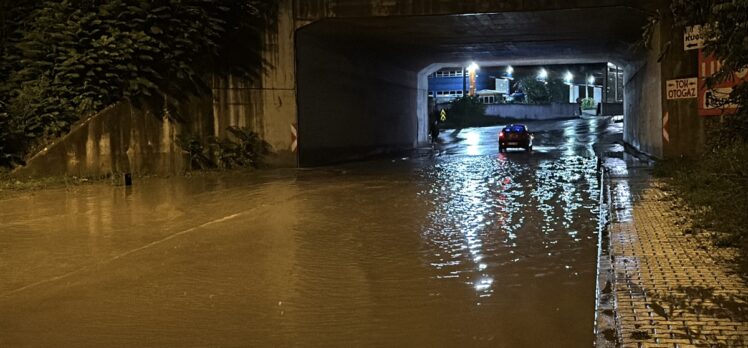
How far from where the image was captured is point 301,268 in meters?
8.37

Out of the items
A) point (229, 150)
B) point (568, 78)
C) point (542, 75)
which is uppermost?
point (542, 75)

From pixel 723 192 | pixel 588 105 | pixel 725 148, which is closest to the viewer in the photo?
pixel 723 192

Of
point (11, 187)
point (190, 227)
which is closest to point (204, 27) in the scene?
point (11, 187)

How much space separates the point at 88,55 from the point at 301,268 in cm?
1395

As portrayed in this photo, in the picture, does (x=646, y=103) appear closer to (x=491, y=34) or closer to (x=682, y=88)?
(x=682, y=88)

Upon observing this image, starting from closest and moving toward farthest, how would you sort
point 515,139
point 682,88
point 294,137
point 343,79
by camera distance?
point 682,88 < point 294,137 < point 343,79 < point 515,139

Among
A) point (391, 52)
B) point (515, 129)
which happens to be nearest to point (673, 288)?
point (391, 52)

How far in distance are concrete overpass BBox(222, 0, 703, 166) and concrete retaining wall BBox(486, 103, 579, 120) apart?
35905 mm

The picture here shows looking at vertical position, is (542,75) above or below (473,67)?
above

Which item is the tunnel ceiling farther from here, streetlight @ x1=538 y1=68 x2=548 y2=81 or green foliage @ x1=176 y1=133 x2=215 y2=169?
streetlight @ x1=538 y1=68 x2=548 y2=81

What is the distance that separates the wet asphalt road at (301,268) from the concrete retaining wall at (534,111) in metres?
52.1

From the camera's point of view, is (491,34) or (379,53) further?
(379,53)

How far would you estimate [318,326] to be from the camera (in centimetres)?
610

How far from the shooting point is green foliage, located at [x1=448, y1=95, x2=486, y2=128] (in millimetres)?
63844
